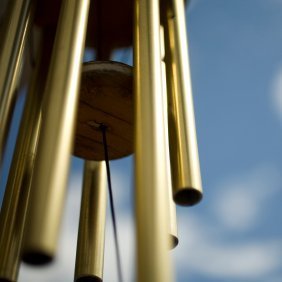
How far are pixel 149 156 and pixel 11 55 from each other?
1.89ft

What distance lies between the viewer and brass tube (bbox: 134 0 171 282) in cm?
75

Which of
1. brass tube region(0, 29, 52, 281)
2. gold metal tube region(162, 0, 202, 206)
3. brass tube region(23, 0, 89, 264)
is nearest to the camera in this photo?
brass tube region(23, 0, 89, 264)

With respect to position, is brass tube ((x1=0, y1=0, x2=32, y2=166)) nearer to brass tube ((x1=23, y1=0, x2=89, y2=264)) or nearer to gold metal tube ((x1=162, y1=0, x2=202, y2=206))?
brass tube ((x1=23, y1=0, x2=89, y2=264))

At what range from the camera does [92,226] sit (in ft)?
4.77

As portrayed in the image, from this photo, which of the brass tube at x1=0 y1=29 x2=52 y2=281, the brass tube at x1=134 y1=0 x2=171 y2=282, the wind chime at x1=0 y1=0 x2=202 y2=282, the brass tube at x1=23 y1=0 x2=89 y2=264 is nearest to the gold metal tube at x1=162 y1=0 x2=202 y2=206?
the wind chime at x1=0 y1=0 x2=202 y2=282

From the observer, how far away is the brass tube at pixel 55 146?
69 cm

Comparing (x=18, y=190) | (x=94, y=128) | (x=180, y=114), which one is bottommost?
(x=18, y=190)

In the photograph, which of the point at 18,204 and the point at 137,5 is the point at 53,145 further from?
the point at 137,5

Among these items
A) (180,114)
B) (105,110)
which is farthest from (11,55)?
(180,114)

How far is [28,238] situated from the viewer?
0.69m

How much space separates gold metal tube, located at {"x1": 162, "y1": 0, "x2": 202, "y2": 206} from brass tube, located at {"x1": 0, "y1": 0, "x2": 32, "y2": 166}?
42 centimetres

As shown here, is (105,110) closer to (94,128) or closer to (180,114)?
(94,128)

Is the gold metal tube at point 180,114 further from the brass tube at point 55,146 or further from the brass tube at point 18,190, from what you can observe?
the brass tube at point 18,190

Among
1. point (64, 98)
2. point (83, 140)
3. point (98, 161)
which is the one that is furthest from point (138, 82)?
point (98, 161)
